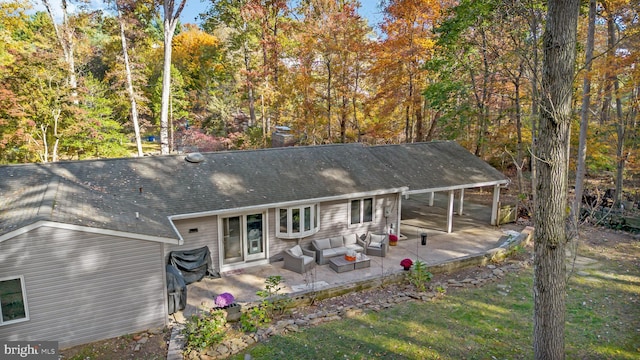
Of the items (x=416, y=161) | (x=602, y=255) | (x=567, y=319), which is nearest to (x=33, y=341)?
(x=567, y=319)

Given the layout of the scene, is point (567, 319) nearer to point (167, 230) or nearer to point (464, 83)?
point (167, 230)

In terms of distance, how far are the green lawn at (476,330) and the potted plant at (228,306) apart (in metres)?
1.24

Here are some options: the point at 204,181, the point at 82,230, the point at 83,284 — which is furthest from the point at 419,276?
the point at 82,230

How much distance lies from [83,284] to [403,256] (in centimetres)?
958

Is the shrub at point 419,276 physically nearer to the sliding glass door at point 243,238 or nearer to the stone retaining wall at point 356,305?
the stone retaining wall at point 356,305

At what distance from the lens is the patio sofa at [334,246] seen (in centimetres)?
1237

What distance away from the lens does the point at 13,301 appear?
7512 millimetres

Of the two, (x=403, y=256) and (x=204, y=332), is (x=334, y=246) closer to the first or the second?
(x=403, y=256)

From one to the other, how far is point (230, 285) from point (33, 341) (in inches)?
182

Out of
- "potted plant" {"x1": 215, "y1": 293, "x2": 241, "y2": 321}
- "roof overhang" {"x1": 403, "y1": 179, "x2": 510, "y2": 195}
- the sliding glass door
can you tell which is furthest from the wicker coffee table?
"potted plant" {"x1": 215, "y1": 293, "x2": 241, "y2": 321}

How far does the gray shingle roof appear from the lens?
8602 millimetres

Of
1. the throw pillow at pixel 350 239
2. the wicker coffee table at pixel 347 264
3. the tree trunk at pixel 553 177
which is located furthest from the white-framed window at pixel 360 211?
the tree trunk at pixel 553 177

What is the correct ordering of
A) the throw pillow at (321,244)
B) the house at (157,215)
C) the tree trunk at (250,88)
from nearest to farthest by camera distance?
the house at (157,215) → the throw pillow at (321,244) → the tree trunk at (250,88)

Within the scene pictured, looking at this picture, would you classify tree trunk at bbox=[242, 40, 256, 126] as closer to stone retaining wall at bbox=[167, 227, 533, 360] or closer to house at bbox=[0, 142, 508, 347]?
house at bbox=[0, 142, 508, 347]
